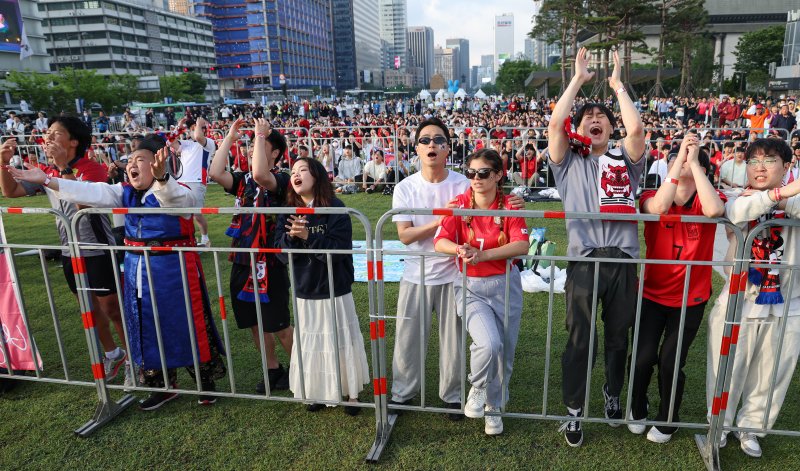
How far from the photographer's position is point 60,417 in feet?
12.9

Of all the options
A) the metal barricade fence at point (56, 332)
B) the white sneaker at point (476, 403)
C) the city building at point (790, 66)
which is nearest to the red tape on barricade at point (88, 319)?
the metal barricade fence at point (56, 332)

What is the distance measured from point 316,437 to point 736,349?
2663mm

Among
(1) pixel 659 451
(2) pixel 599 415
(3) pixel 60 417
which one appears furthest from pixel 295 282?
(1) pixel 659 451

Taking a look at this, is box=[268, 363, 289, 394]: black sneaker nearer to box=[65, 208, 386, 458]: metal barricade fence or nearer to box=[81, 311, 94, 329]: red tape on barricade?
box=[65, 208, 386, 458]: metal barricade fence

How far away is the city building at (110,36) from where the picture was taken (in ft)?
304

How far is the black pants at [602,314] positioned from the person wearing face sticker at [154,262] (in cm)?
254

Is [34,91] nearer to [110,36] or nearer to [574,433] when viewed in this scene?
[110,36]

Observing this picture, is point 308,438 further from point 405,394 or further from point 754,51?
point 754,51

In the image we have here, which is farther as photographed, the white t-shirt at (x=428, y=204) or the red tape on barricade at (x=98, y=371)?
the red tape on barricade at (x=98, y=371)

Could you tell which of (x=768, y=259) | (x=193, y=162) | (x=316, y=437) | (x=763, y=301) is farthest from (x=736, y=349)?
(x=193, y=162)

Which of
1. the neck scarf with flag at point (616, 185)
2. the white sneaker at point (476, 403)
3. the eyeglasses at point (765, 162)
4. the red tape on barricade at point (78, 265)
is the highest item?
the eyeglasses at point (765, 162)

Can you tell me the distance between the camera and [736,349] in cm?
317

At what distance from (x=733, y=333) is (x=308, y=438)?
268cm

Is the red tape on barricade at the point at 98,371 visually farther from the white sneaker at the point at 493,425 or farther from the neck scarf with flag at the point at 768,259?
the neck scarf with flag at the point at 768,259
